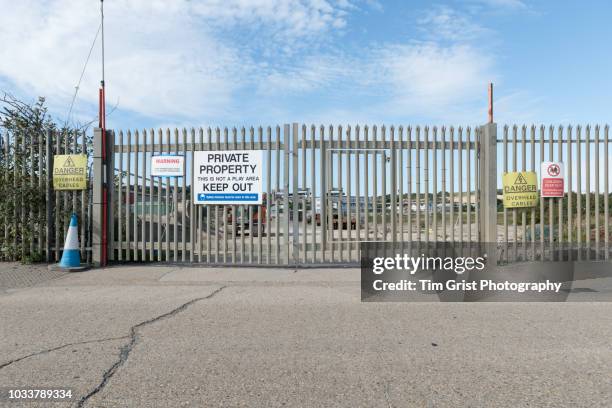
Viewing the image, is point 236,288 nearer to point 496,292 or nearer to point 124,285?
point 124,285

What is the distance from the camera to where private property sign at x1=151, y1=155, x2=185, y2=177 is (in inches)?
337

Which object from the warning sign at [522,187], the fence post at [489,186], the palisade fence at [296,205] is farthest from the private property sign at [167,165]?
the warning sign at [522,187]

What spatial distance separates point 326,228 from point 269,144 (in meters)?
1.94

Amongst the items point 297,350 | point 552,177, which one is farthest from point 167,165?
point 552,177

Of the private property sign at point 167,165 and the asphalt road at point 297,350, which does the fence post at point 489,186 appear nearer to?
the asphalt road at point 297,350

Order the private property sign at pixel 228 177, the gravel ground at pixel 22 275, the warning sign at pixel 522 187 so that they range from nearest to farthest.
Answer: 1. the gravel ground at pixel 22 275
2. the warning sign at pixel 522 187
3. the private property sign at pixel 228 177

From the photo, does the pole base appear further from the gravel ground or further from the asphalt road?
the asphalt road

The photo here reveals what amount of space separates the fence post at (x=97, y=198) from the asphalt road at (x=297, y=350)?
200cm

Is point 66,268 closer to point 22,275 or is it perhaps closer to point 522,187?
point 22,275

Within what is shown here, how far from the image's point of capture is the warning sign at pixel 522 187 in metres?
8.27

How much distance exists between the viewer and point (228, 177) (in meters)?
8.59

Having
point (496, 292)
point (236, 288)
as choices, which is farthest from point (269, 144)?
point (496, 292)

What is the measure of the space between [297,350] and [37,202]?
24.0 feet

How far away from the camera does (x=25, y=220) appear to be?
893 centimetres
